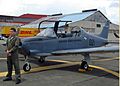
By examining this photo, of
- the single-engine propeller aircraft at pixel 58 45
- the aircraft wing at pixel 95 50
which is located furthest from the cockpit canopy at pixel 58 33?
the aircraft wing at pixel 95 50

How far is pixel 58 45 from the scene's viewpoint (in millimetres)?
11938

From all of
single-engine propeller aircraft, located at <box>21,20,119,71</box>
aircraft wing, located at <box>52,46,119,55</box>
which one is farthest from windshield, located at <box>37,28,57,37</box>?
aircraft wing, located at <box>52,46,119,55</box>

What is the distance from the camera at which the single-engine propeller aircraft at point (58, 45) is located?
1064 cm

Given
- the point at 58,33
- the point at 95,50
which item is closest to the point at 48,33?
the point at 58,33

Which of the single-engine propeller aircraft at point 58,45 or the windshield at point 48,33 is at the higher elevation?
the windshield at point 48,33

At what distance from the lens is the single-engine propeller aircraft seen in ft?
34.9

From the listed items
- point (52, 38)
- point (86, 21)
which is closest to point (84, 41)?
point (52, 38)

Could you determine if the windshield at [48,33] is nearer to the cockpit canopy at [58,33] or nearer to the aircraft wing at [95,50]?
the cockpit canopy at [58,33]

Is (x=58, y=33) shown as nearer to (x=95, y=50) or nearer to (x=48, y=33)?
(x=48, y=33)

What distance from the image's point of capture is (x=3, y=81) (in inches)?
333

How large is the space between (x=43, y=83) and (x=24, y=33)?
41.1m

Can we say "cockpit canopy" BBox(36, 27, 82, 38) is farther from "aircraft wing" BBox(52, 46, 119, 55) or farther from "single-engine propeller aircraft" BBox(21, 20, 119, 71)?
"aircraft wing" BBox(52, 46, 119, 55)

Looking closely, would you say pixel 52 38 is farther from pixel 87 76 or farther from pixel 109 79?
pixel 109 79

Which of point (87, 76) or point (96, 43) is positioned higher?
point (96, 43)
